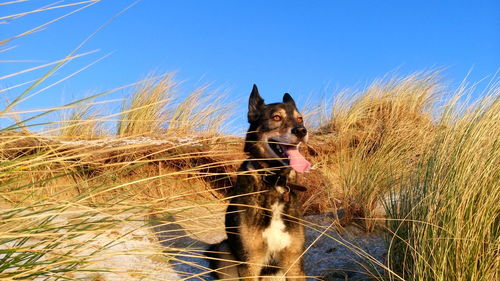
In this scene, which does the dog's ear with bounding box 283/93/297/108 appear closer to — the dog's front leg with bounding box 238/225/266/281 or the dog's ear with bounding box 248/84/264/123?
the dog's ear with bounding box 248/84/264/123

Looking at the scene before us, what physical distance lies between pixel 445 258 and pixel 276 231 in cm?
144

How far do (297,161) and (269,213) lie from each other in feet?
1.72

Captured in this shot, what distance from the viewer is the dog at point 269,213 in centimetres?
356

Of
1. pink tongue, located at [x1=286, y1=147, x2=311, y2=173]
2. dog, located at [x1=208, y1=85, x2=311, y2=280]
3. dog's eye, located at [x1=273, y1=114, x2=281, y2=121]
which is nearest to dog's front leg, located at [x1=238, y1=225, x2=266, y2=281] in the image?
dog, located at [x1=208, y1=85, x2=311, y2=280]

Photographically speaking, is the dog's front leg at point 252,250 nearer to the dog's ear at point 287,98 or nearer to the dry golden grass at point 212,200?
the dry golden grass at point 212,200

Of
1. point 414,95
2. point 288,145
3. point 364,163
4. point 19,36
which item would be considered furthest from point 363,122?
point 19,36

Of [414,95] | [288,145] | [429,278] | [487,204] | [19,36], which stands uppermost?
[414,95]

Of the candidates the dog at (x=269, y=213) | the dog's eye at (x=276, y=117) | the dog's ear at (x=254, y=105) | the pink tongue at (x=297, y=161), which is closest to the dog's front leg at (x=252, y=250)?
the dog at (x=269, y=213)

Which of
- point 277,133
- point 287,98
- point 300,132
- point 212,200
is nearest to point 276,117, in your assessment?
point 277,133

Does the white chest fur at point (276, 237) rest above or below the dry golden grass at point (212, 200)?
below

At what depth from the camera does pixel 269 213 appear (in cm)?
363

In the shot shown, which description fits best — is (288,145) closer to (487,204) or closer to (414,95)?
(487,204)

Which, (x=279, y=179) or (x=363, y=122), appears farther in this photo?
(x=363, y=122)

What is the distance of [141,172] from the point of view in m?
7.29
